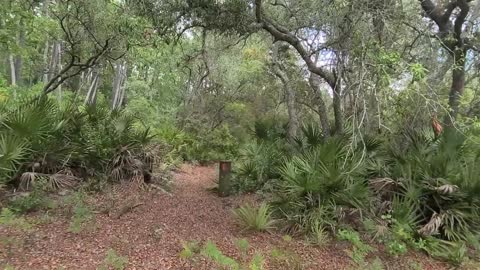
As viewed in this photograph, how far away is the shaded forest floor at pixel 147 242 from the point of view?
4520 millimetres

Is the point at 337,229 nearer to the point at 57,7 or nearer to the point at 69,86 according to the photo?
the point at 57,7

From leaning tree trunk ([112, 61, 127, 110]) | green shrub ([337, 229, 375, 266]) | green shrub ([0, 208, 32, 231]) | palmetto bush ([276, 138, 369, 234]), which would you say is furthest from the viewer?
leaning tree trunk ([112, 61, 127, 110])

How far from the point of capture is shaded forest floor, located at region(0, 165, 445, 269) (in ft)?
14.8

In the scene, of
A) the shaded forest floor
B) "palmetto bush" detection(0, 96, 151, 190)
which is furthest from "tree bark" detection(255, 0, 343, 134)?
"palmetto bush" detection(0, 96, 151, 190)

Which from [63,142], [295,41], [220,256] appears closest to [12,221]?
[63,142]

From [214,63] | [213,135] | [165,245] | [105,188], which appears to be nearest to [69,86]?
[214,63]

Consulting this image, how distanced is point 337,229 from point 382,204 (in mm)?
1042

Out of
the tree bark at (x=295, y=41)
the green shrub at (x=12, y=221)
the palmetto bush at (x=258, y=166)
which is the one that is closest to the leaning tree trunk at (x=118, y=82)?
the palmetto bush at (x=258, y=166)

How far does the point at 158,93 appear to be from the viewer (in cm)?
2303

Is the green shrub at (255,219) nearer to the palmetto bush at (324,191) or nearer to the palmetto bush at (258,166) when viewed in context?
the palmetto bush at (324,191)

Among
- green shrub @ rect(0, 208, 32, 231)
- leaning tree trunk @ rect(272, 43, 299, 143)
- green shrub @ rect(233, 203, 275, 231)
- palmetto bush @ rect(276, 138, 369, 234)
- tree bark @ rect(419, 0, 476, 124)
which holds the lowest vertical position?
green shrub @ rect(0, 208, 32, 231)

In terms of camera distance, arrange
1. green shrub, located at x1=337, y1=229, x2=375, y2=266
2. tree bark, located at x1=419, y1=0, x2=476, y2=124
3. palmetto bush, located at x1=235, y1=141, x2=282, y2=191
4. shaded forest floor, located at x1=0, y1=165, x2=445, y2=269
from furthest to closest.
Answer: palmetto bush, located at x1=235, y1=141, x2=282, y2=191
tree bark, located at x1=419, y1=0, x2=476, y2=124
green shrub, located at x1=337, y1=229, x2=375, y2=266
shaded forest floor, located at x1=0, y1=165, x2=445, y2=269

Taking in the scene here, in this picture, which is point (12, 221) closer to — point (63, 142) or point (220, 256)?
point (63, 142)

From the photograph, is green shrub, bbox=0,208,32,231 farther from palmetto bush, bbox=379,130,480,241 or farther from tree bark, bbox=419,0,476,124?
tree bark, bbox=419,0,476,124
